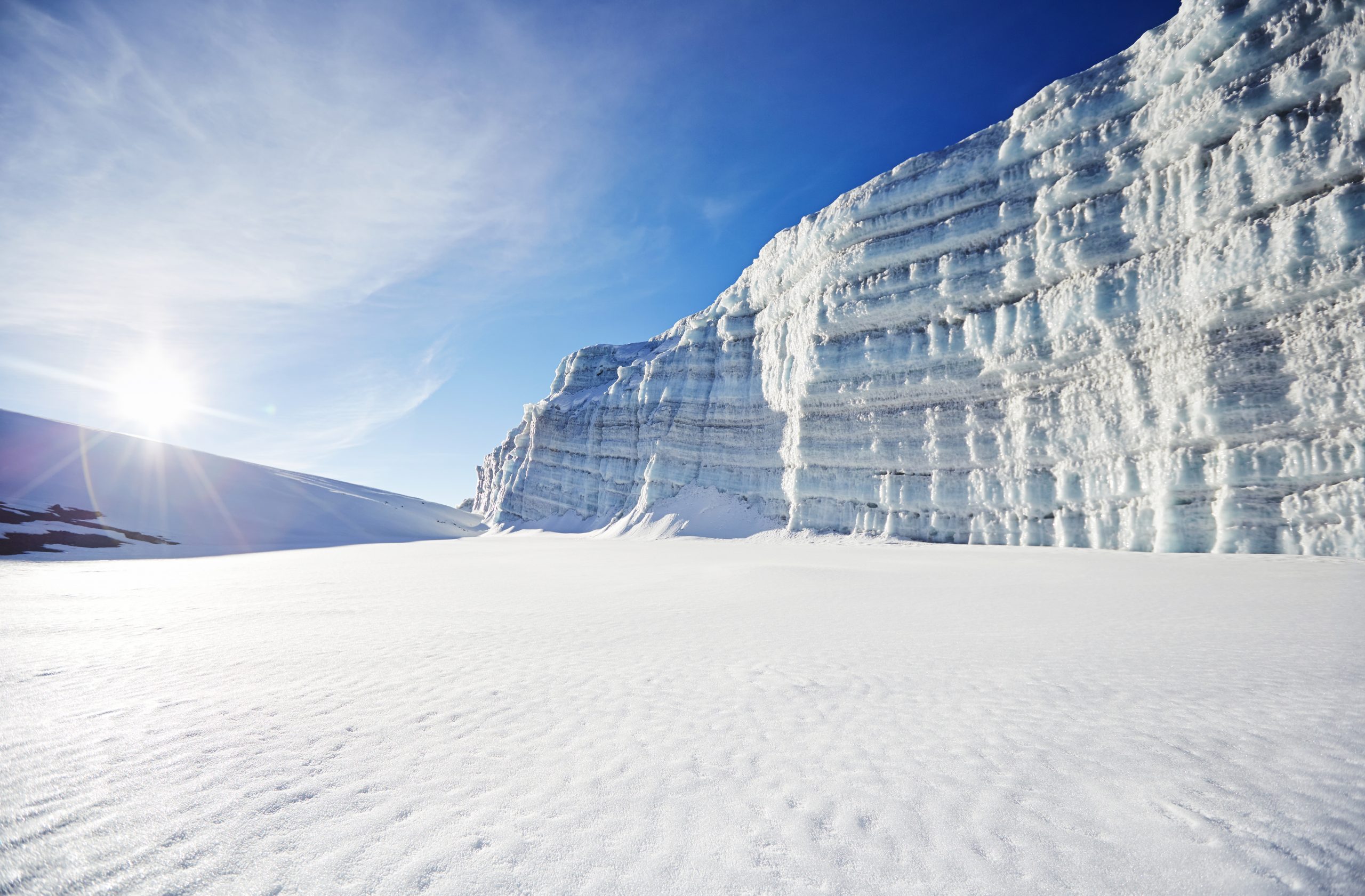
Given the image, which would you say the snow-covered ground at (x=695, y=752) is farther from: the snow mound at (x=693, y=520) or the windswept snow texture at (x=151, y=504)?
the windswept snow texture at (x=151, y=504)

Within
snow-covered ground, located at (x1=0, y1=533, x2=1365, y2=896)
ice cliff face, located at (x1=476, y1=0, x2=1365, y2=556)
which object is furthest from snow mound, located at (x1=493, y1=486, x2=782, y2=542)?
snow-covered ground, located at (x1=0, y1=533, x2=1365, y2=896)

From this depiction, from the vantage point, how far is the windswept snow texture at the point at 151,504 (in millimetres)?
20234

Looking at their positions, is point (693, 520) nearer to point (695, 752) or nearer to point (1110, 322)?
point (1110, 322)

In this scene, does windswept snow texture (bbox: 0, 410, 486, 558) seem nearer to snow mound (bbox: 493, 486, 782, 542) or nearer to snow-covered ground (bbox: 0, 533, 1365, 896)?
snow mound (bbox: 493, 486, 782, 542)

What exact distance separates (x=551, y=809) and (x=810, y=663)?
3293 mm

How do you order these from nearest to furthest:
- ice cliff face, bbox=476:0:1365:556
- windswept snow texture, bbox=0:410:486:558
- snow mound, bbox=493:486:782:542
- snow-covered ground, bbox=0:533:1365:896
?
1. snow-covered ground, bbox=0:533:1365:896
2. ice cliff face, bbox=476:0:1365:556
3. windswept snow texture, bbox=0:410:486:558
4. snow mound, bbox=493:486:782:542

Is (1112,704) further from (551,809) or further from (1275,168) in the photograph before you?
(1275,168)

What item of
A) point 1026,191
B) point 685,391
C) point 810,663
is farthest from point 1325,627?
point 685,391

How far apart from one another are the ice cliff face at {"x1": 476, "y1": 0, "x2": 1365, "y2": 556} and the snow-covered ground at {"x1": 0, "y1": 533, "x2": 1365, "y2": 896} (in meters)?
7.38

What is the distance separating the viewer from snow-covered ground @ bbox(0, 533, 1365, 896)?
2.30 metres

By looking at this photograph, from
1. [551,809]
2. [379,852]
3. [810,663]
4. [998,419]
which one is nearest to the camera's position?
[379,852]

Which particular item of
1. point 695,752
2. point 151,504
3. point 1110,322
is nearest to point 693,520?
point 1110,322

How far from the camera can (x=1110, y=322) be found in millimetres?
15656

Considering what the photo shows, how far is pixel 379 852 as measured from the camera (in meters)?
2.38
